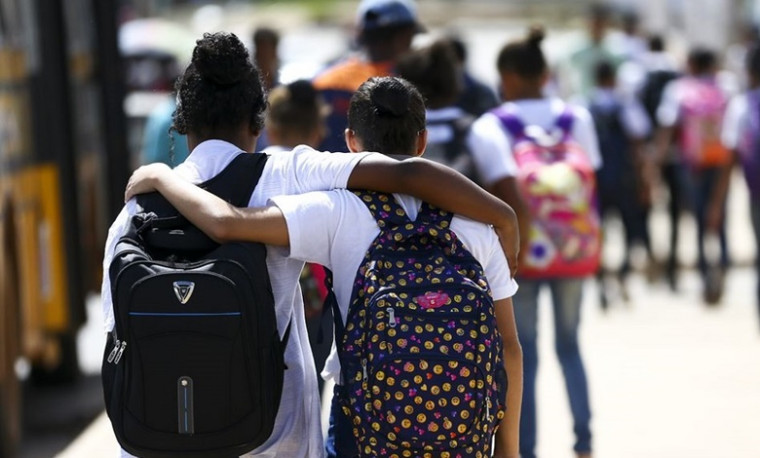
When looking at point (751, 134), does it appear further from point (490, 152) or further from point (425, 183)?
point (425, 183)

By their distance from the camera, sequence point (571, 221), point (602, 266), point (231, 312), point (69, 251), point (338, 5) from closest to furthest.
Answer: point (231, 312) → point (571, 221) → point (69, 251) → point (602, 266) → point (338, 5)

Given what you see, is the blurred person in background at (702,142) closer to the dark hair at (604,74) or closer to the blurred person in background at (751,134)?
the dark hair at (604,74)

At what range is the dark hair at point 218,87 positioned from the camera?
10.8ft

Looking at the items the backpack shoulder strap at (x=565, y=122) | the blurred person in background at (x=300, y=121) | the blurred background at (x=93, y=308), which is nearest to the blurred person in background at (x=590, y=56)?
the blurred background at (x=93, y=308)

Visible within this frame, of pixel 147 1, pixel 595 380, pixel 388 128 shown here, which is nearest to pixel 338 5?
pixel 147 1

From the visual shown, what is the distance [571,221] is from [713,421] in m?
2.18

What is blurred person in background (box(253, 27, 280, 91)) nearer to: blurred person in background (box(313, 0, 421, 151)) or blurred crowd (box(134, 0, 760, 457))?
blurred crowd (box(134, 0, 760, 457))

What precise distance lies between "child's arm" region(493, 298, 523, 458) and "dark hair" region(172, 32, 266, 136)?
0.76 meters

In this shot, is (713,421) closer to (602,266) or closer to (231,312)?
(602,266)

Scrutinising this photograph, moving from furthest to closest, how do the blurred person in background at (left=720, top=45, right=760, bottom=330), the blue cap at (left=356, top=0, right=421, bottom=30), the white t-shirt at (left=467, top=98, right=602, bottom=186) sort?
the blurred person in background at (left=720, top=45, right=760, bottom=330), the blue cap at (left=356, top=0, right=421, bottom=30), the white t-shirt at (left=467, top=98, right=602, bottom=186)

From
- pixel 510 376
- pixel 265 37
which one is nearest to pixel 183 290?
pixel 510 376

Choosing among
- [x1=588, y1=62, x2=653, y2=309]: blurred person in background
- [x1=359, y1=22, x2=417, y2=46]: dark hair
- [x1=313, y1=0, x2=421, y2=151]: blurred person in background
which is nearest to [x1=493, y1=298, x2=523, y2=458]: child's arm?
[x1=313, y1=0, x2=421, y2=151]: blurred person in background

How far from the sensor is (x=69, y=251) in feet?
26.1

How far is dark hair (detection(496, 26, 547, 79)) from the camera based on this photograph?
5.61 meters
